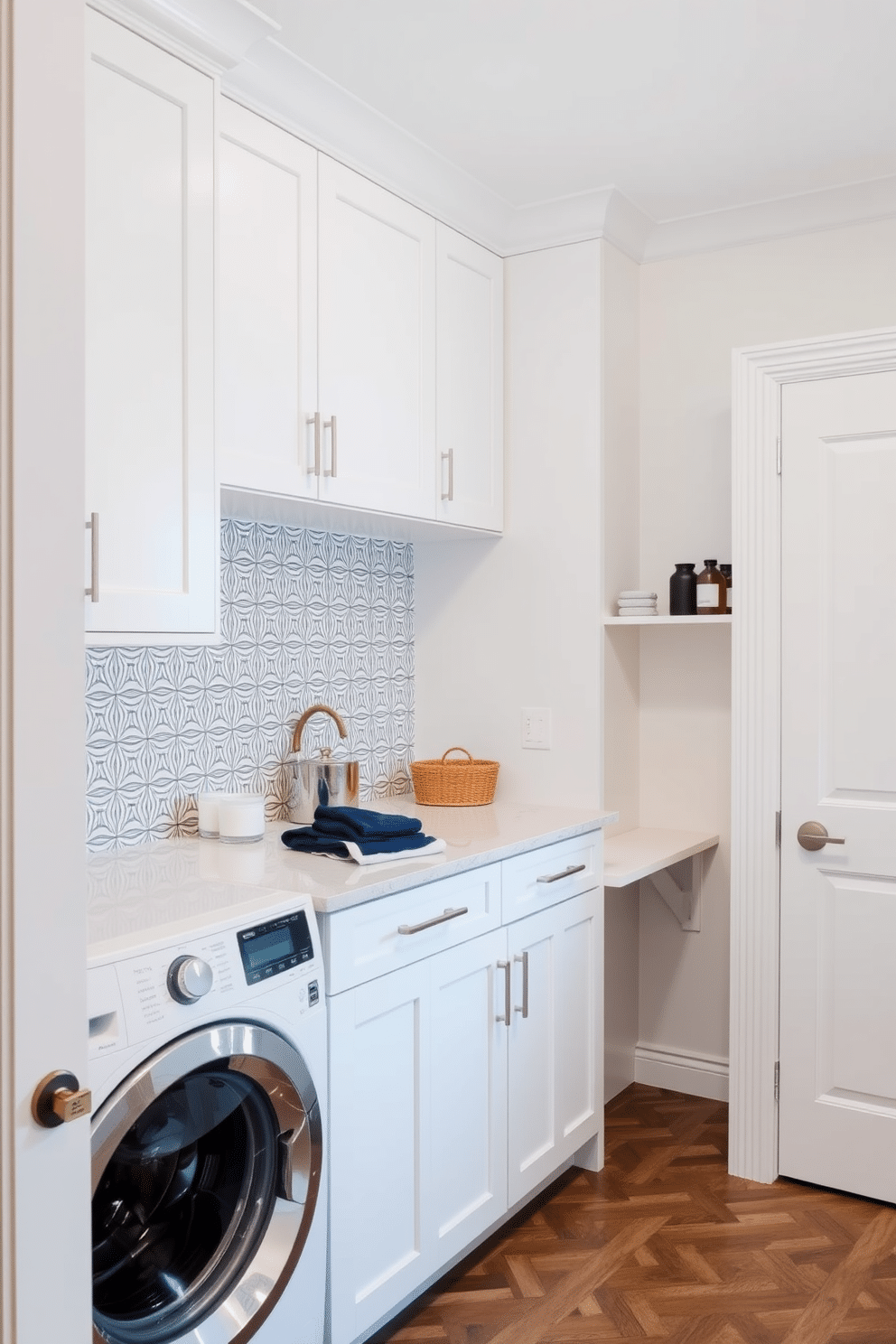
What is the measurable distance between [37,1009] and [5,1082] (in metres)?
0.07

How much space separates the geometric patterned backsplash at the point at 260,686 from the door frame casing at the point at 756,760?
1.00 meters

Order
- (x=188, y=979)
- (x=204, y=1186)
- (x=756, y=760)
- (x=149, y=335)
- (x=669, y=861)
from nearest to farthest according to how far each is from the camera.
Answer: (x=188, y=979), (x=204, y=1186), (x=149, y=335), (x=756, y=760), (x=669, y=861)

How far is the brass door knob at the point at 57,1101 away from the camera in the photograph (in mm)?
1006

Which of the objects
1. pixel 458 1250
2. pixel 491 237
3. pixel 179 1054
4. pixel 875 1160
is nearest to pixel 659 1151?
pixel 875 1160

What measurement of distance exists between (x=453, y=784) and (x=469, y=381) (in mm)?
1114

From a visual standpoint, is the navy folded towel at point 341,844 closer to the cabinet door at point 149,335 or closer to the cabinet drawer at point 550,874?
the cabinet drawer at point 550,874

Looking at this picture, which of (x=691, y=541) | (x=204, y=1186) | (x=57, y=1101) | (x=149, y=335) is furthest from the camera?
(x=691, y=541)

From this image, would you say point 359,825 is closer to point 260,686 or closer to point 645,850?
point 260,686

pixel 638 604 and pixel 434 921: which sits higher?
pixel 638 604

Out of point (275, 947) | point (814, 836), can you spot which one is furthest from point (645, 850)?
point (275, 947)

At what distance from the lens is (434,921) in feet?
6.91

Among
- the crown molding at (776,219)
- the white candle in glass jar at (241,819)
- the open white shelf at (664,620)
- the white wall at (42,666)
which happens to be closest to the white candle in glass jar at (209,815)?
the white candle in glass jar at (241,819)

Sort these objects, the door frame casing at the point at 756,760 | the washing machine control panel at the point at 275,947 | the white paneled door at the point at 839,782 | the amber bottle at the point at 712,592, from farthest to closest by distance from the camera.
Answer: the amber bottle at the point at 712,592 < the door frame casing at the point at 756,760 < the white paneled door at the point at 839,782 < the washing machine control panel at the point at 275,947

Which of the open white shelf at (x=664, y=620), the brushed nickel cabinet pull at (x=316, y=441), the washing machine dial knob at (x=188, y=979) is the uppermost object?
the brushed nickel cabinet pull at (x=316, y=441)
